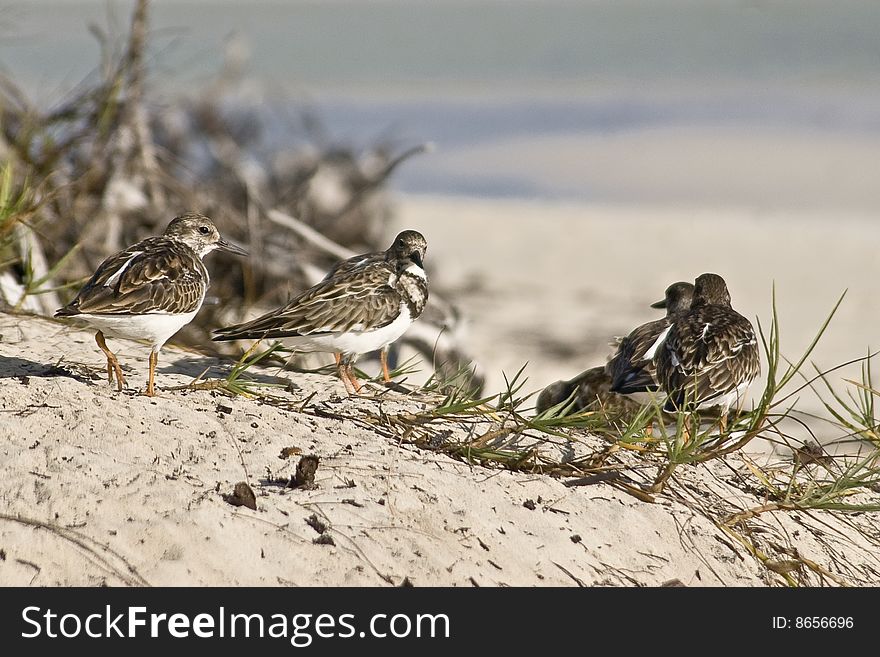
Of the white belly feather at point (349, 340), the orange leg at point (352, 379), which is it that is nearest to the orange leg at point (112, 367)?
the white belly feather at point (349, 340)

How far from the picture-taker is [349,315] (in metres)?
5.80

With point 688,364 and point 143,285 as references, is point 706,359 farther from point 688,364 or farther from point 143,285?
point 143,285

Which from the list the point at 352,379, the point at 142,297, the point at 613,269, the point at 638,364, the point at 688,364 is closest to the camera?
the point at 142,297

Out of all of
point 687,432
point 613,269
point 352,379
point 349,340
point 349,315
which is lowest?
point 687,432

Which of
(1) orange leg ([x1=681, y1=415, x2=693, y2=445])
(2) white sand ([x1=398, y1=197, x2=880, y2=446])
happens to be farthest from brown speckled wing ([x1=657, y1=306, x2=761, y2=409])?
(2) white sand ([x1=398, y1=197, x2=880, y2=446])

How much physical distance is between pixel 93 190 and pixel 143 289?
4.28 meters

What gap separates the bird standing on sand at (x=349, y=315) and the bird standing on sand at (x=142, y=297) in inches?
14.2

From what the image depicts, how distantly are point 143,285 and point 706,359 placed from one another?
9.16 feet

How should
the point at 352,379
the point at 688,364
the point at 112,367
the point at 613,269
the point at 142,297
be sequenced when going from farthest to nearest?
the point at 613,269 < the point at 352,379 < the point at 688,364 < the point at 112,367 < the point at 142,297

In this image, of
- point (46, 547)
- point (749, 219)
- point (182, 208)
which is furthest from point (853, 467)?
point (749, 219)

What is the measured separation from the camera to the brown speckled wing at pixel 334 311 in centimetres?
575

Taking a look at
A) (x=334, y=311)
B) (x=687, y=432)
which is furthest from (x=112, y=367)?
(x=687, y=432)

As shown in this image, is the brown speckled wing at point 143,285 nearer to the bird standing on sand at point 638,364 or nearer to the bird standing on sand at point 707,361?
the bird standing on sand at point 638,364

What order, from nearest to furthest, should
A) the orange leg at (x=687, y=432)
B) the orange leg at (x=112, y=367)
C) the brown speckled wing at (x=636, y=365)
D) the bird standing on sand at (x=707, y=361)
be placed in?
the orange leg at (x=112, y=367), the orange leg at (x=687, y=432), the bird standing on sand at (x=707, y=361), the brown speckled wing at (x=636, y=365)
